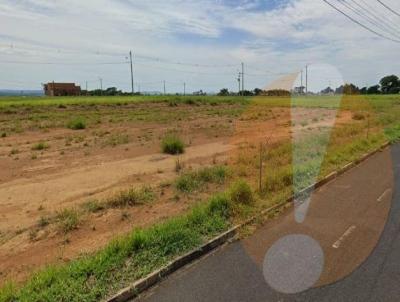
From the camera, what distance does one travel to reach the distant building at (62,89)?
111 metres

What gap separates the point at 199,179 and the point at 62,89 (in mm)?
113057

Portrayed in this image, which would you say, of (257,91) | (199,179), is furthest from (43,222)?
(257,91)

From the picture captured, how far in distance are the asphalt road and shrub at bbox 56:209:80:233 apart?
2.56 m

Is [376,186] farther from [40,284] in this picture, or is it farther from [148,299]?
[40,284]

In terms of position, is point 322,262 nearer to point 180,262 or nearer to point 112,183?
point 180,262

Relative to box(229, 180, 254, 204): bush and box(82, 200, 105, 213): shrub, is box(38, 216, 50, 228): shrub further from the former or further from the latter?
box(229, 180, 254, 204): bush

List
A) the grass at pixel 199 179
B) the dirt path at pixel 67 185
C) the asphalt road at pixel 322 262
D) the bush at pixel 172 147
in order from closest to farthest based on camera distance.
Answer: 1. the asphalt road at pixel 322 262
2. the dirt path at pixel 67 185
3. the grass at pixel 199 179
4. the bush at pixel 172 147

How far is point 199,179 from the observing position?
32.7ft

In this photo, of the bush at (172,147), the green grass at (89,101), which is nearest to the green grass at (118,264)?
the bush at (172,147)

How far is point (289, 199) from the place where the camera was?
8141mm

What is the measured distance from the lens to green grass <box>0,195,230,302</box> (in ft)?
13.8

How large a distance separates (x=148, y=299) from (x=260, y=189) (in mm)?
4804

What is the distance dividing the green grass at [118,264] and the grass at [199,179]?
2675 mm

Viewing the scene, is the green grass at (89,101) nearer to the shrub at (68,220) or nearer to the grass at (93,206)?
the grass at (93,206)
